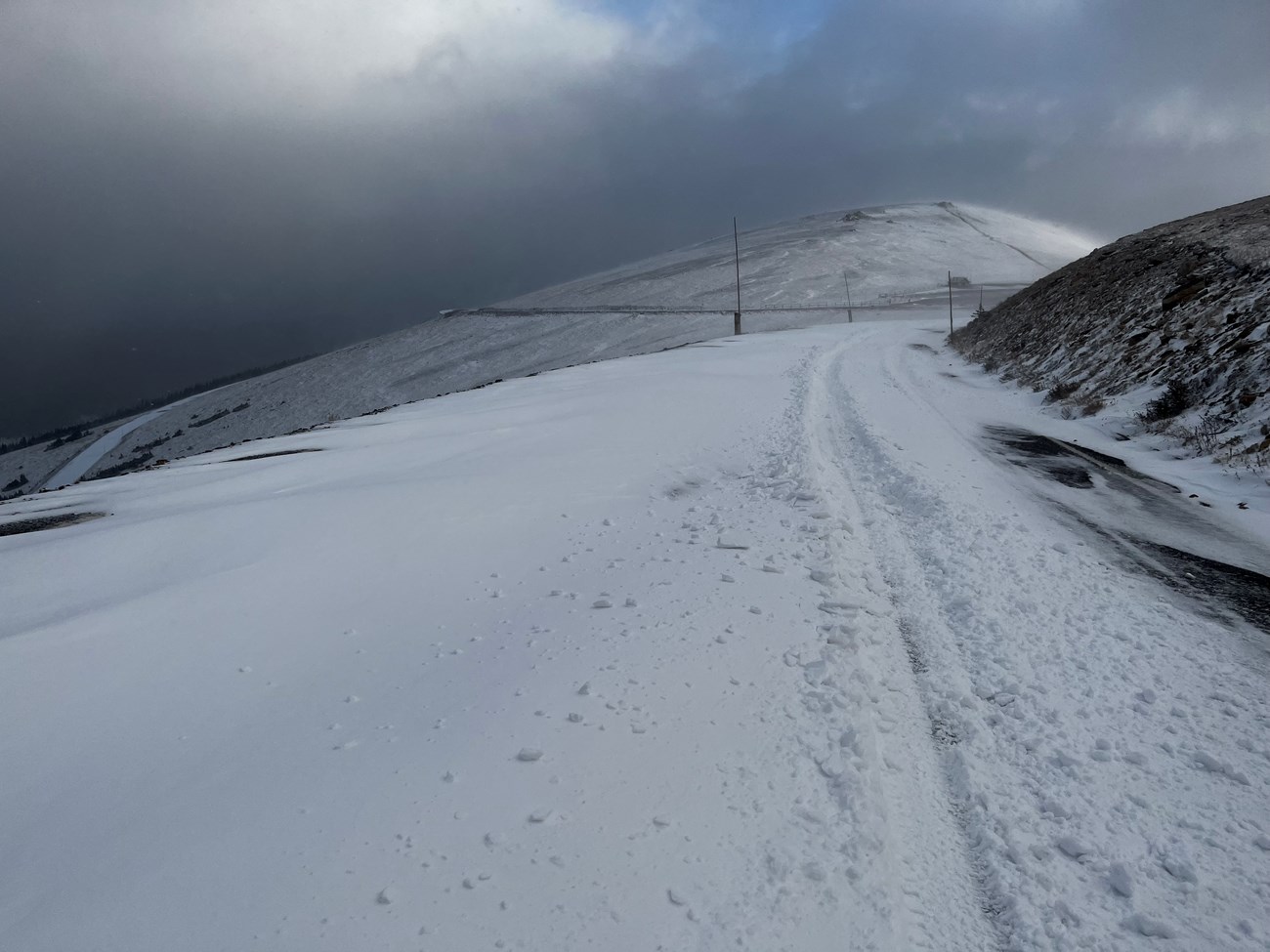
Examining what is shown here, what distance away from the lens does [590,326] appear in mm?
74375

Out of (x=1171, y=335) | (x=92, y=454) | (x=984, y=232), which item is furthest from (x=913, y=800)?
(x=984, y=232)

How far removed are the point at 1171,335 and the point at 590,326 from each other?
64.1m

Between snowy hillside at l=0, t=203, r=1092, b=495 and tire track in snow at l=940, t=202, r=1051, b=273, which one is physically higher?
tire track in snow at l=940, t=202, r=1051, b=273

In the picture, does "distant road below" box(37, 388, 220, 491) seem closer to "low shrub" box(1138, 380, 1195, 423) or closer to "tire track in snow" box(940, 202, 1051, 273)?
"low shrub" box(1138, 380, 1195, 423)

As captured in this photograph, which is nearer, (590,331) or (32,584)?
(32,584)

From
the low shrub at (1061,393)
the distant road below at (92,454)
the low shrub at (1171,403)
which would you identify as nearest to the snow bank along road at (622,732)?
the low shrub at (1171,403)

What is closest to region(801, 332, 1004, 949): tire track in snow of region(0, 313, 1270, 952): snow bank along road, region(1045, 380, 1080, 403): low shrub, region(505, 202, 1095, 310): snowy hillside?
region(0, 313, 1270, 952): snow bank along road

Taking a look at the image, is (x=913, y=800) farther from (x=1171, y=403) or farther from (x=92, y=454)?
(x=92, y=454)

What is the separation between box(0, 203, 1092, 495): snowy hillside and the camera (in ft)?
221

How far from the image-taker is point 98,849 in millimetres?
2867

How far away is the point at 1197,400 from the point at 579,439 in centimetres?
962

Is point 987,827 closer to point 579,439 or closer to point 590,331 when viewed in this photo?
point 579,439

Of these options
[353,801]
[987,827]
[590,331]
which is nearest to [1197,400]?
[987,827]

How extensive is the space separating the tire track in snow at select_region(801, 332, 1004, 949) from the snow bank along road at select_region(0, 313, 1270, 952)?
0.05 ft
